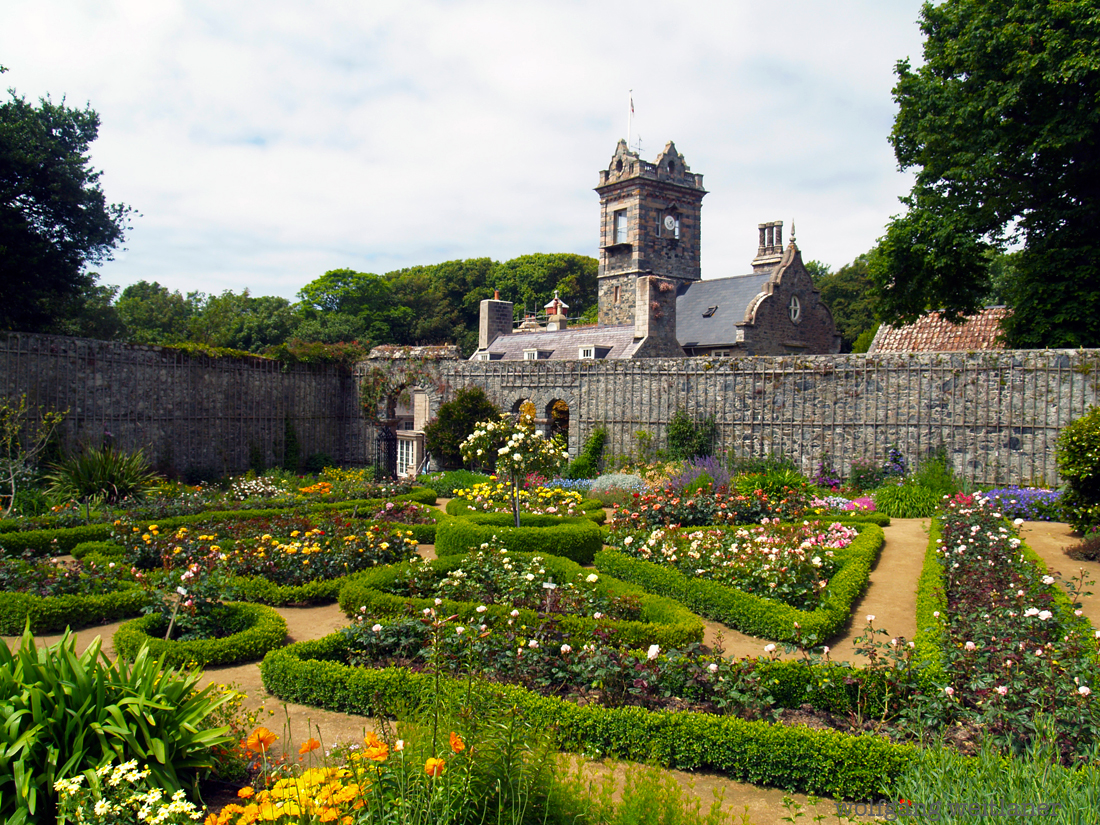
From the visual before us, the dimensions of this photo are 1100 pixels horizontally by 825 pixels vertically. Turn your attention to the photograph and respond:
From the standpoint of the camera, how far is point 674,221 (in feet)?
117

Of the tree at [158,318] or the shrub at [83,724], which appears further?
the tree at [158,318]

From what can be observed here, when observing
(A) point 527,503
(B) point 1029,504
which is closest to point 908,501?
(B) point 1029,504

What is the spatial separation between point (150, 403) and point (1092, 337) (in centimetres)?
1857

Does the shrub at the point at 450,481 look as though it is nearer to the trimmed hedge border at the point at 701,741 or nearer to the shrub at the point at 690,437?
the shrub at the point at 690,437

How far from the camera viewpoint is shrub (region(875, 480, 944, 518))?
462 inches

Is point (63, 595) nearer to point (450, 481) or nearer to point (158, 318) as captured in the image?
point (450, 481)

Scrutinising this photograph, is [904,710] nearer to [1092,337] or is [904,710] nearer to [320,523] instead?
[320,523]

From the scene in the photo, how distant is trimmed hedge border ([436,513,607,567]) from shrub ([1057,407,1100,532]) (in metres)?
5.87

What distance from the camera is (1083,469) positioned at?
8883mm

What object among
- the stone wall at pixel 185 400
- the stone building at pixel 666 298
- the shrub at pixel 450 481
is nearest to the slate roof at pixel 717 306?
the stone building at pixel 666 298

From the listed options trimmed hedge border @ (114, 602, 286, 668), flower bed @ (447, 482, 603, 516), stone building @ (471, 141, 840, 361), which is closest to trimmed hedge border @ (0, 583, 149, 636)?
trimmed hedge border @ (114, 602, 286, 668)

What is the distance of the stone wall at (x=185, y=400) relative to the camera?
1311 centimetres

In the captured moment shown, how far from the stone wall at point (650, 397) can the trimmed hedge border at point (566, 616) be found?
8080mm

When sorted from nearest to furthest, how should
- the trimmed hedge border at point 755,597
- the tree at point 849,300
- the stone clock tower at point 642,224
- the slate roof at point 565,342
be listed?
the trimmed hedge border at point 755,597
the slate roof at point 565,342
the stone clock tower at point 642,224
the tree at point 849,300
